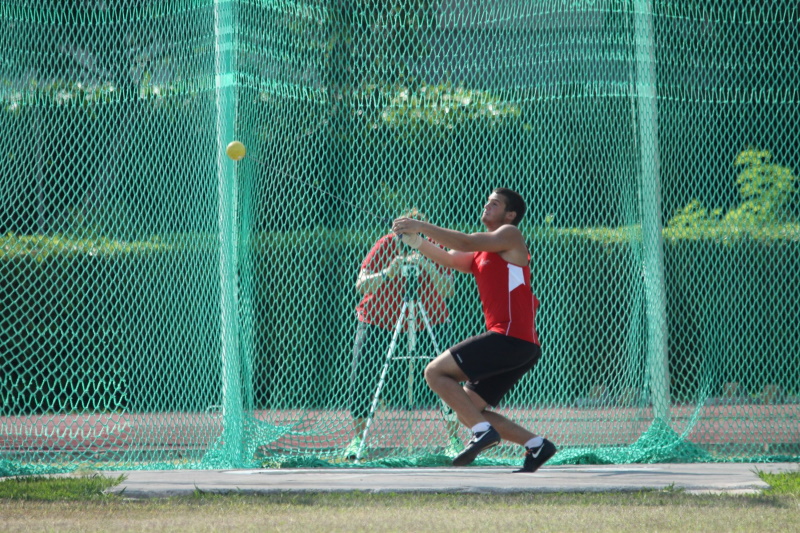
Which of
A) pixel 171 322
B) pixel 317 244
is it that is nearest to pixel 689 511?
pixel 171 322

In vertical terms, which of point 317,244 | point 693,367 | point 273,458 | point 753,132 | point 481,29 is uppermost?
point 481,29

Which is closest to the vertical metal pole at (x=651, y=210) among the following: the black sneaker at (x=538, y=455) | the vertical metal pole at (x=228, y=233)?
the black sneaker at (x=538, y=455)

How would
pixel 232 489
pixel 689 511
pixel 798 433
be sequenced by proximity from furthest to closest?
pixel 798 433
pixel 232 489
pixel 689 511

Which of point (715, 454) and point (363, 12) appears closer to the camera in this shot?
point (715, 454)

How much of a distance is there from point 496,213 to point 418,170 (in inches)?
103

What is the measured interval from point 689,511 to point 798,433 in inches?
124

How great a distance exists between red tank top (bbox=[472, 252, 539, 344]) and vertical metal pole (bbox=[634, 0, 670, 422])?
2.06 meters

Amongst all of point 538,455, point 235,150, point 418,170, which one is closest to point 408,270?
point 418,170

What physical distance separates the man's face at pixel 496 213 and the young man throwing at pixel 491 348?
13cm

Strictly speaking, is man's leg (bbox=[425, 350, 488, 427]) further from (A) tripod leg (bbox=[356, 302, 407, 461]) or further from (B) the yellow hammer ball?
(B) the yellow hammer ball

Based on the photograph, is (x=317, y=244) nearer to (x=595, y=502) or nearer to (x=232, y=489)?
(x=232, y=489)

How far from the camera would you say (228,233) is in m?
7.48

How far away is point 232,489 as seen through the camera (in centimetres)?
604

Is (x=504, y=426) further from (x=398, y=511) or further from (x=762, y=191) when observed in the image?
(x=762, y=191)
